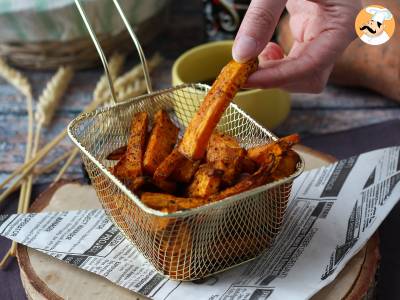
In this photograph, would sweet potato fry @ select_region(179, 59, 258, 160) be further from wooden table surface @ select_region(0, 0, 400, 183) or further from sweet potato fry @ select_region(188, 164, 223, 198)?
wooden table surface @ select_region(0, 0, 400, 183)

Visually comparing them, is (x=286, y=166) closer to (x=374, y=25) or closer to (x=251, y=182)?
(x=251, y=182)

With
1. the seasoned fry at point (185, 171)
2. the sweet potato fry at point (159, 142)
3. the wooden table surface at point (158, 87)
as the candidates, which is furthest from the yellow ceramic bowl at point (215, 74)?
the seasoned fry at point (185, 171)

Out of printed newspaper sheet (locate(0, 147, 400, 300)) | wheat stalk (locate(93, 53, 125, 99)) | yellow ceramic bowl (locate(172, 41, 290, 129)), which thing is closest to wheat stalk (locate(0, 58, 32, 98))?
wheat stalk (locate(93, 53, 125, 99))

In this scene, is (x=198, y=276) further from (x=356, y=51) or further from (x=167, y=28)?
(x=167, y=28)

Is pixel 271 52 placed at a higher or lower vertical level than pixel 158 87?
higher

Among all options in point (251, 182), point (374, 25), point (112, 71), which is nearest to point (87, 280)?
point (251, 182)

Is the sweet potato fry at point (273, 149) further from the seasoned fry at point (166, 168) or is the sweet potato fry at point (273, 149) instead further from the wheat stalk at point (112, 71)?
the wheat stalk at point (112, 71)
